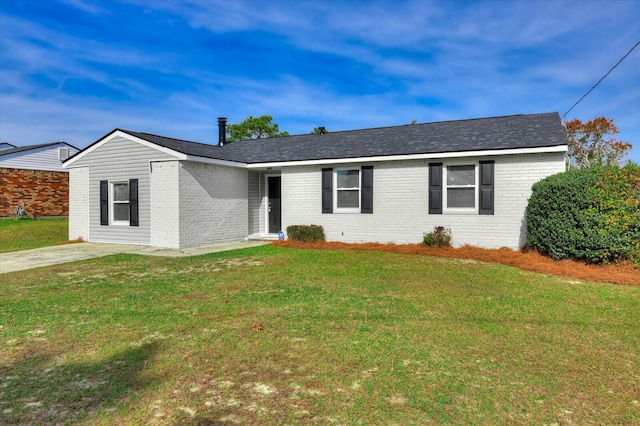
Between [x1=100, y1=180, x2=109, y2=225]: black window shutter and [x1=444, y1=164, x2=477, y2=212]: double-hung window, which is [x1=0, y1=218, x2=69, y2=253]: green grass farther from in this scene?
[x1=444, y1=164, x2=477, y2=212]: double-hung window

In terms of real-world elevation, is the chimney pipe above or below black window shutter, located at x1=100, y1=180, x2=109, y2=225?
above

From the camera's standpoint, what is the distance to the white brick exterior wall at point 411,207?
10.8m

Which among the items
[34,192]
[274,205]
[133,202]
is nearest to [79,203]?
[133,202]

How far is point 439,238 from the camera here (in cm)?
1142

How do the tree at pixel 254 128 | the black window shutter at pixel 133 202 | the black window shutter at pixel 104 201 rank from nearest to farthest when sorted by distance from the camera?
the black window shutter at pixel 133 202, the black window shutter at pixel 104 201, the tree at pixel 254 128

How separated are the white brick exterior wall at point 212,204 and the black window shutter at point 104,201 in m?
3.47

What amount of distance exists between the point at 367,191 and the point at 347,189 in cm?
78

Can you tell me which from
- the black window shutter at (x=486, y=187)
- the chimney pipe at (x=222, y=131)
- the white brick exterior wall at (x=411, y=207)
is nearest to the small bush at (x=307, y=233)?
the white brick exterior wall at (x=411, y=207)

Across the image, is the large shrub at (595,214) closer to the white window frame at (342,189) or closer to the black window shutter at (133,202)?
the white window frame at (342,189)

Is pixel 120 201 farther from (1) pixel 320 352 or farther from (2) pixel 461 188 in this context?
(1) pixel 320 352

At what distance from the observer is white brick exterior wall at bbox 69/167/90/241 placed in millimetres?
14025

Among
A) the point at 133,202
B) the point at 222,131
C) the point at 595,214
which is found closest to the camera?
the point at 595,214

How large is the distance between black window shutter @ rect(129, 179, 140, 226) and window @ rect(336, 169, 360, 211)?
6819 mm

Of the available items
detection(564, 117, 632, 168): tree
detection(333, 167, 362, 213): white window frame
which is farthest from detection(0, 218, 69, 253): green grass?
detection(564, 117, 632, 168): tree
